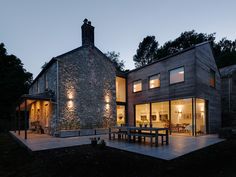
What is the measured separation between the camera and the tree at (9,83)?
24464 millimetres

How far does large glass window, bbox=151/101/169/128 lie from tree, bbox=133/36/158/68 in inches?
961

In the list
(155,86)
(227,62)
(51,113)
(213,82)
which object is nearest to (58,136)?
(51,113)

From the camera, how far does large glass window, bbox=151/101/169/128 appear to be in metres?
15.8

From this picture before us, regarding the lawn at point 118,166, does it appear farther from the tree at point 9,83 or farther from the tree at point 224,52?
the tree at point 224,52

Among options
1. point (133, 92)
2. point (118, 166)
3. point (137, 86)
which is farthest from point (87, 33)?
point (118, 166)

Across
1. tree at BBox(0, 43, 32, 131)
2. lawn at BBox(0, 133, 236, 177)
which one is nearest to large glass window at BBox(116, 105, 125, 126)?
lawn at BBox(0, 133, 236, 177)

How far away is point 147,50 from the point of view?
39.8m

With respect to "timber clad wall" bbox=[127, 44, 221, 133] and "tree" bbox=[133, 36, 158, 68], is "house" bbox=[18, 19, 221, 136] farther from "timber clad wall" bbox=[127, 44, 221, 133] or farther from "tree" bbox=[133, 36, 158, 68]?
"tree" bbox=[133, 36, 158, 68]

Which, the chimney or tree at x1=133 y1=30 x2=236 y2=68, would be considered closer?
the chimney

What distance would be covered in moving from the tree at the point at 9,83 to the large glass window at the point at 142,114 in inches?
640

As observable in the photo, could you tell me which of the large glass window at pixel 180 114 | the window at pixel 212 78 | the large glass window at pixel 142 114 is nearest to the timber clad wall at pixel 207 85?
the window at pixel 212 78

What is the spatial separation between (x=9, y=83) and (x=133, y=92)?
19497 millimetres

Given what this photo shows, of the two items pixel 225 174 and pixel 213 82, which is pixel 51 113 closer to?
pixel 225 174

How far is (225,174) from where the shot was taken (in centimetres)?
452
